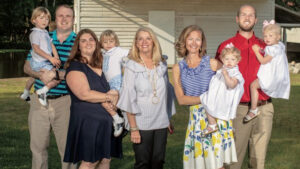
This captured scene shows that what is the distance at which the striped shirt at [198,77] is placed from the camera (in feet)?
15.7

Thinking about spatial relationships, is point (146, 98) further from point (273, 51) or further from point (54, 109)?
point (273, 51)

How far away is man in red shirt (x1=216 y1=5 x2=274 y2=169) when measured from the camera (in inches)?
203

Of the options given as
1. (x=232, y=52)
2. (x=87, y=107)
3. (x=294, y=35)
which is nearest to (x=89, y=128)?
(x=87, y=107)

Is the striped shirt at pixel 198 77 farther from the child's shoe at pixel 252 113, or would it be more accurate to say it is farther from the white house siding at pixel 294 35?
the white house siding at pixel 294 35

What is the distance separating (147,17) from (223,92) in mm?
20148

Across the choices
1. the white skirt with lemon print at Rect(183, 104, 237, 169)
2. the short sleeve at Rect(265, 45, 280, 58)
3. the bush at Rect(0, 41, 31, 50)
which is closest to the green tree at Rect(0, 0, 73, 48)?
the bush at Rect(0, 41, 31, 50)

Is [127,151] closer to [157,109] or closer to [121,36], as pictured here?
[157,109]

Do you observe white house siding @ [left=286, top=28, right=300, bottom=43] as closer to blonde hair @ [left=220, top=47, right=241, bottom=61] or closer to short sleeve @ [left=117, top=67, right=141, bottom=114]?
blonde hair @ [left=220, top=47, right=241, bottom=61]

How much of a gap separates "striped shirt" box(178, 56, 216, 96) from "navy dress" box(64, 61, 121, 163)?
82cm

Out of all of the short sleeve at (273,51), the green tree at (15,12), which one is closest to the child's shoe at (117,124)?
the short sleeve at (273,51)

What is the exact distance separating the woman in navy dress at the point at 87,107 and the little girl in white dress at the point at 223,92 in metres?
0.93

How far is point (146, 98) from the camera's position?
15.8 feet

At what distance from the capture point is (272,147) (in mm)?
8648

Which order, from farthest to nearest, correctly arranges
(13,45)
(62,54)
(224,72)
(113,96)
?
(13,45)
(62,54)
(113,96)
(224,72)
